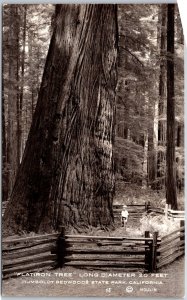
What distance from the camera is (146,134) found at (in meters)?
4.72

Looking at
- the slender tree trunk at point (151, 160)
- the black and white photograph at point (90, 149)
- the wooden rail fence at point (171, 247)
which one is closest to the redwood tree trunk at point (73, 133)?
the black and white photograph at point (90, 149)

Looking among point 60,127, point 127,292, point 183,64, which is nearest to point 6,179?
point 60,127

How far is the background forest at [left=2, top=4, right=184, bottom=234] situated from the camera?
4715 mm

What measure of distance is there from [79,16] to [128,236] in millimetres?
2366

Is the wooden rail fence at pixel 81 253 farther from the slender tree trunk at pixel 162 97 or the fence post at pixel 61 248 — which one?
the slender tree trunk at pixel 162 97

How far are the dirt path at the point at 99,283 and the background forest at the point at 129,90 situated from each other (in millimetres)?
784

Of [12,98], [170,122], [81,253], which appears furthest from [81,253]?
[12,98]

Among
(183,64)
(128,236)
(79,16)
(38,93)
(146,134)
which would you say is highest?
(79,16)

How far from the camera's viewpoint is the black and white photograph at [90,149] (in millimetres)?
4727

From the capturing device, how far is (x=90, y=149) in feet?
15.7

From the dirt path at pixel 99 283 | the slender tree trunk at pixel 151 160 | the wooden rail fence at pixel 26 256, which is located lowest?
the dirt path at pixel 99 283

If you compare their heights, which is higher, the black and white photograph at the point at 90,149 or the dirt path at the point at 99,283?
the black and white photograph at the point at 90,149

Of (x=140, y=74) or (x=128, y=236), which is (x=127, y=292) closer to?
(x=128, y=236)

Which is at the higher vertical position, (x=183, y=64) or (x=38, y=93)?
(x=183, y=64)
